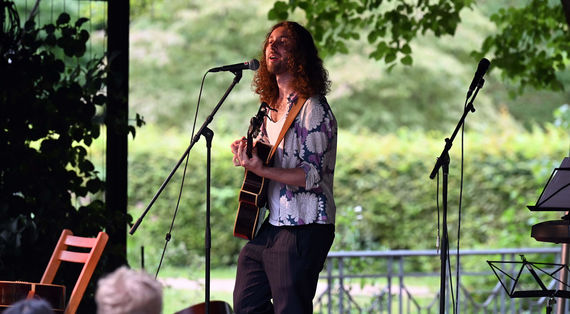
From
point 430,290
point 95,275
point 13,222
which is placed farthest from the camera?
point 430,290

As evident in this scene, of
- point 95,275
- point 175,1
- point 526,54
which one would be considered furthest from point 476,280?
point 175,1

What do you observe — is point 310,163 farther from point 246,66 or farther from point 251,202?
point 246,66

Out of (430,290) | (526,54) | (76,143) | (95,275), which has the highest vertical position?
(526,54)

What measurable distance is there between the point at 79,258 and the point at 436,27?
3589 mm

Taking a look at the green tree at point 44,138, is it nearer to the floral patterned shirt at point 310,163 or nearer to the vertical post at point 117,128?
the vertical post at point 117,128

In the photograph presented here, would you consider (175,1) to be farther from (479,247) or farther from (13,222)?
(13,222)

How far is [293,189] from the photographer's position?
11.5ft

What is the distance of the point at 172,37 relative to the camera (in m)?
14.4

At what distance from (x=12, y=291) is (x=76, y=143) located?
5.49 ft

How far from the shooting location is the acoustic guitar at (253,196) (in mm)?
3514

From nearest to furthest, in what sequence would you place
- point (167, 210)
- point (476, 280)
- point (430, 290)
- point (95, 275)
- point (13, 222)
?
point (13, 222) → point (95, 275) → point (476, 280) → point (430, 290) → point (167, 210)

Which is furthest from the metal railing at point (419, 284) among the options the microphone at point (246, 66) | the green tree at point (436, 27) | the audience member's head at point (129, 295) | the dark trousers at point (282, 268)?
the audience member's head at point (129, 295)

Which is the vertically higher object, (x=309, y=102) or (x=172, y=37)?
(x=172, y=37)

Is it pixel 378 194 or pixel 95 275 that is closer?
pixel 95 275
